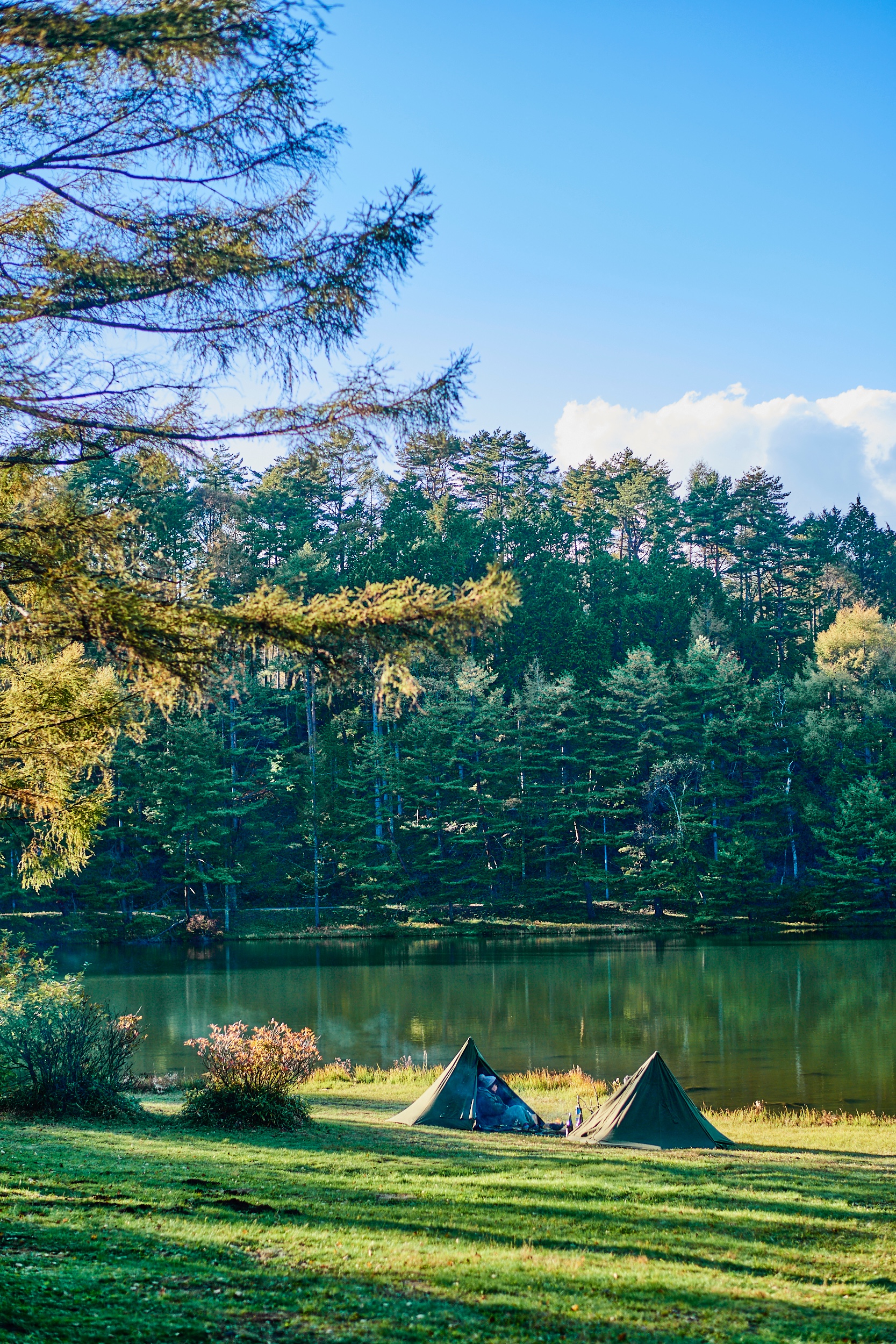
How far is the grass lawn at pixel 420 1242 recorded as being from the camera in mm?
4438

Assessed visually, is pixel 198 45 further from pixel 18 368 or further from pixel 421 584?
pixel 421 584

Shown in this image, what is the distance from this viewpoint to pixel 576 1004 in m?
21.4

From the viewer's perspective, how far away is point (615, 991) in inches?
901

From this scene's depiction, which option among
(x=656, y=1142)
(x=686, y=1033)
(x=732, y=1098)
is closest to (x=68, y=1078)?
(x=656, y=1142)

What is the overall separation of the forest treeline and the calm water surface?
5178 millimetres

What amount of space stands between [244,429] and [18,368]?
1.44m

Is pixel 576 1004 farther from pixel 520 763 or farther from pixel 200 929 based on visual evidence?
pixel 520 763

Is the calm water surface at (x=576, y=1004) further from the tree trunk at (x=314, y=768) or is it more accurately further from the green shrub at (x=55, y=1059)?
the green shrub at (x=55, y=1059)

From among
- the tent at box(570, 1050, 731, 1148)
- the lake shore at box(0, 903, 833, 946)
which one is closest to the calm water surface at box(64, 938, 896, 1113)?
the lake shore at box(0, 903, 833, 946)

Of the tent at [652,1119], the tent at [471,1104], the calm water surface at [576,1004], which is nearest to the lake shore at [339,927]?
the calm water surface at [576,1004]

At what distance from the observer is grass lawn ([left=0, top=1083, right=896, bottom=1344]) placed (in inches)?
175

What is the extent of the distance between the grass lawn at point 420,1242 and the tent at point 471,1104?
5.91 ft

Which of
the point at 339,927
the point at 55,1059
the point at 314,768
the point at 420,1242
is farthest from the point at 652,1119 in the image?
the point at 314,768

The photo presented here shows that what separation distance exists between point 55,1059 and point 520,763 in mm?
30151
